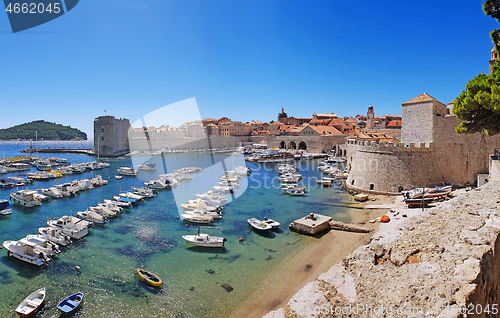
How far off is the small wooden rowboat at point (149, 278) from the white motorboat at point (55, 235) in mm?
5199

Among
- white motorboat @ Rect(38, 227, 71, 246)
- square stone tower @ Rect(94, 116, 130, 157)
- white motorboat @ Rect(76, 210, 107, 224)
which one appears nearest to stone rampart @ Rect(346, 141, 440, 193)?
white motorboat @ Rect(76, 210, 107, 224)

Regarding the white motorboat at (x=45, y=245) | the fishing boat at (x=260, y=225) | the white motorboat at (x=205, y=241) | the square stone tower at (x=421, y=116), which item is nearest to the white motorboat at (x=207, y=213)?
the fishing boat at (x=260, y=225)

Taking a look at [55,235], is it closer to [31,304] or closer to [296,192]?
[31,304]

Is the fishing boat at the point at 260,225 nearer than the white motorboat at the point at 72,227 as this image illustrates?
No

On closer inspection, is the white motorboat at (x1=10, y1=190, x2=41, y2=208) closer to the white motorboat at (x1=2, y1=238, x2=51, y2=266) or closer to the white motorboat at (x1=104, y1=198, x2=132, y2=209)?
the white motorboat at (x1=104, y1=198, x2=132, y2=209)

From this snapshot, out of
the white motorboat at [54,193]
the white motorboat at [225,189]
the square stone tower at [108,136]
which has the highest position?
the square stone tower at [108,136]

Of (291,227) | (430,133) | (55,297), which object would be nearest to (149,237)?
(55,297)

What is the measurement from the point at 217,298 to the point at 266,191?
15329 millimetres

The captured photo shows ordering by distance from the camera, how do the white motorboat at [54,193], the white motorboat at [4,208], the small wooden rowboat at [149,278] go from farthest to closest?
the white motorboat at [54,193], the white motorboat at [4,208], the small wooden rowboat at [149,278]

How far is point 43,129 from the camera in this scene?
13962cm

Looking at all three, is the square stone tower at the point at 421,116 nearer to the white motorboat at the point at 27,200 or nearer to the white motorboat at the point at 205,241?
the white motorboat at the point at 205,241

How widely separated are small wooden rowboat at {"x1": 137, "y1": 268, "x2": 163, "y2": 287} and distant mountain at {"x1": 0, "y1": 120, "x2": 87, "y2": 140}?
152 m

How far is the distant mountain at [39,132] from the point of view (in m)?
135

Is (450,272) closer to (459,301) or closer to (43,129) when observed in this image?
(459,301)
